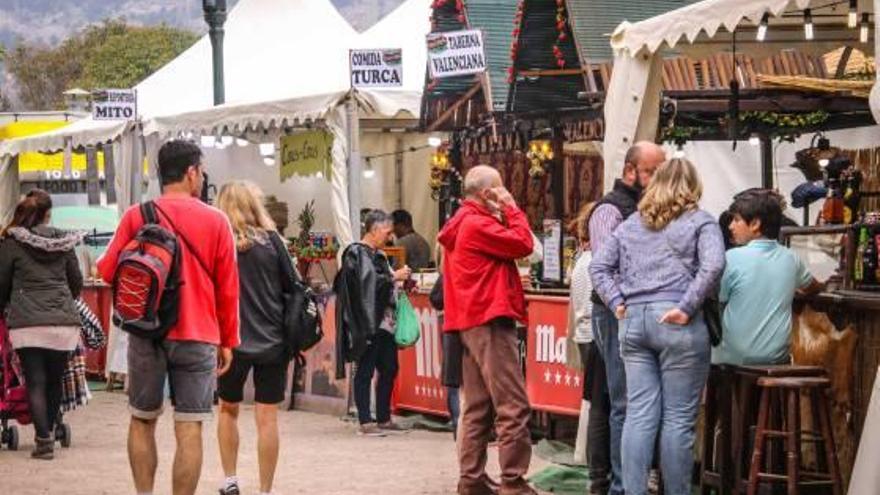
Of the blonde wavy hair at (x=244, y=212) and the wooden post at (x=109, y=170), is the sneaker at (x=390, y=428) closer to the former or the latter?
the blonde wavy hair at (x=244, y=212)

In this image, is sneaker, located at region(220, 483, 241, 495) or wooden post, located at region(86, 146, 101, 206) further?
wooden post, located at region(86, 146, 101, 206)

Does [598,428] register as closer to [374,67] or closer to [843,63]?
[843,63]

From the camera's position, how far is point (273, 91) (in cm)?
2555

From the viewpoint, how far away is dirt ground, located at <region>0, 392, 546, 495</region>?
11891mm

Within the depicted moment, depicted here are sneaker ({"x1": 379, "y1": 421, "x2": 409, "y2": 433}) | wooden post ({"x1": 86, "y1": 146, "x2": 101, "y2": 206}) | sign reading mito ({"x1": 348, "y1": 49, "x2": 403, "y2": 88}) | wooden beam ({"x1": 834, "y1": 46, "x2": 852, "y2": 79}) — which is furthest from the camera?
wooden post ({"x1": 86, "y1": 146, "x2": 101, "y2": 206})

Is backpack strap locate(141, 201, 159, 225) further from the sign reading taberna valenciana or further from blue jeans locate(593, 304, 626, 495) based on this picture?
the sign reading taberna valenciana

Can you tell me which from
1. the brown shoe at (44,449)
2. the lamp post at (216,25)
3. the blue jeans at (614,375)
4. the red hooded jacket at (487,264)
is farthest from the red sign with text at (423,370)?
the lamp post at (216,25)

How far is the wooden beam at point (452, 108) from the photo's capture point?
1953 centimetres

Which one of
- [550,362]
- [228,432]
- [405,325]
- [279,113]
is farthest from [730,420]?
[279,113]

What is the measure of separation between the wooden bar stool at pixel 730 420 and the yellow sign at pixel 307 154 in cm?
950

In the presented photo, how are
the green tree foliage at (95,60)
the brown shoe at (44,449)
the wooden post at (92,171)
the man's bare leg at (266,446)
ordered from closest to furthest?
the man's bare leg at (266,446) → the brown shoe at (44,449) → the wooden post at (92,171) → the green tree foliage at (95,60)

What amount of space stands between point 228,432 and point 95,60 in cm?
6932

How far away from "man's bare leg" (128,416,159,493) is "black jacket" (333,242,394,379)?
4991 mm

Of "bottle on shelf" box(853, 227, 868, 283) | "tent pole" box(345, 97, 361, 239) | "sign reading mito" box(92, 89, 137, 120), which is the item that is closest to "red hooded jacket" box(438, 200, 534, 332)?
"bottle on shelf" box(853, 227, 868, 283)
